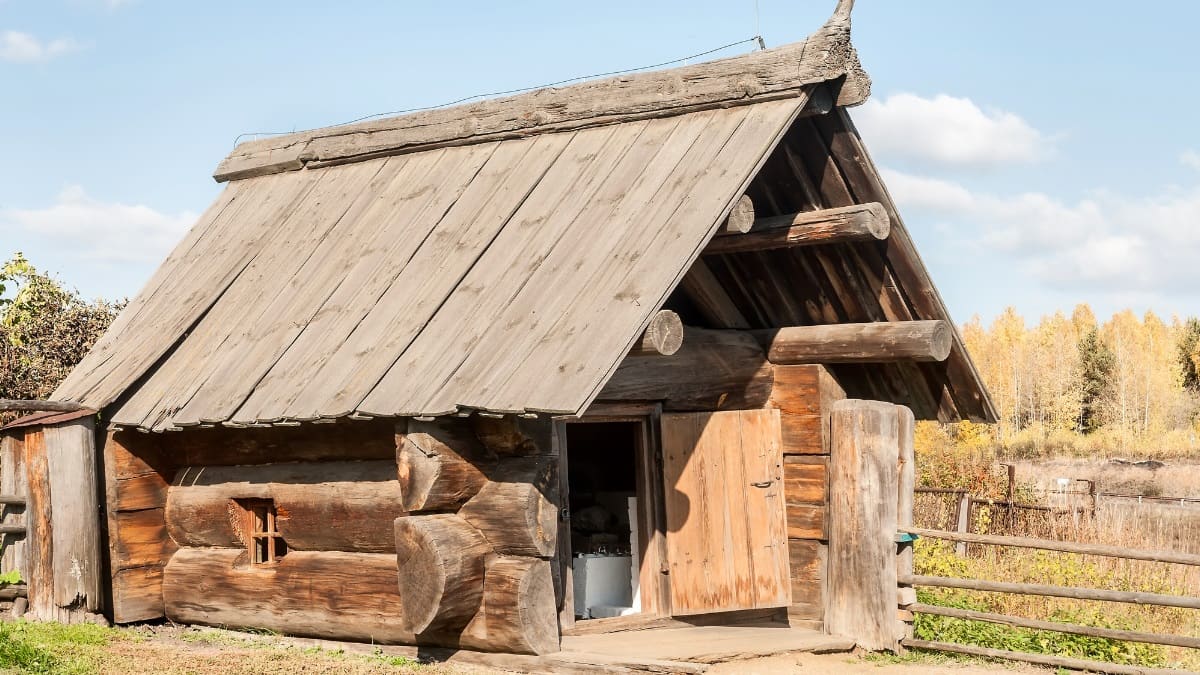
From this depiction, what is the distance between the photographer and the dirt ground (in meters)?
8.78

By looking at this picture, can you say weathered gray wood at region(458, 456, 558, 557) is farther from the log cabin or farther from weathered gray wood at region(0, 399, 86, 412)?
weathered gray wood at region(0, 399, 86, 412)

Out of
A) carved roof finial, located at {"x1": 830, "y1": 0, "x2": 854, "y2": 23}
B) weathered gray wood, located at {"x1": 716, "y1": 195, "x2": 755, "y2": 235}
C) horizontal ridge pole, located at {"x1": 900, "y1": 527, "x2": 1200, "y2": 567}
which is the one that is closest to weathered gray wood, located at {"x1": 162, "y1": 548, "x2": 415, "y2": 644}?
weathered gray wood, located at {"x1": 716, "y1": 195, "x2": 755, "y2": 235}

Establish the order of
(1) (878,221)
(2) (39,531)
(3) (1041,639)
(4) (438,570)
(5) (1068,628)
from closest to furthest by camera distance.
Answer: (4) (438,570) → (5) (1068,628) → (1) (878,221) → (3) (1041,639) → (2) (39,531)

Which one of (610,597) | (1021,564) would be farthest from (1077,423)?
(610,597)

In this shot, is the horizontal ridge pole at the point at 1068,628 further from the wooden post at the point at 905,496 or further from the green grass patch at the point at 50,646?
the green grass patch at the point at 50,646

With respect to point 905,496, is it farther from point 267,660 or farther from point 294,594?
point 267,660

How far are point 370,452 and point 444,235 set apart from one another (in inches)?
76.7

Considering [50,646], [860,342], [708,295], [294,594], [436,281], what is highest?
[436,281]

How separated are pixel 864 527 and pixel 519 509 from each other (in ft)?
11.3

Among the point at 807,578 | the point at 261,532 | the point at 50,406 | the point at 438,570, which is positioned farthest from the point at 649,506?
the point at 50,406

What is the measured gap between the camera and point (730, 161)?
932cm

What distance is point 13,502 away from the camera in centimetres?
1148

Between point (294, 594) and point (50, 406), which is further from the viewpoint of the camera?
point (50, 406)

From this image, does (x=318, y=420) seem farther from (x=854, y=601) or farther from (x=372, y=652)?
(x=854, y=601)
